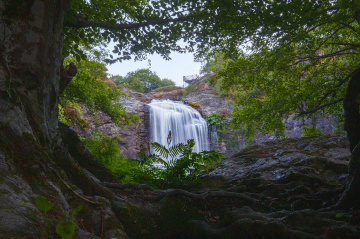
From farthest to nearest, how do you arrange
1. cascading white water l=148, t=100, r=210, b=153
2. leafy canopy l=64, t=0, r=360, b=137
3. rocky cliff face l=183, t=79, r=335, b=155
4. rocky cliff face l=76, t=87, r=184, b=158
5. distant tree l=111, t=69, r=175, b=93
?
distant tree l=111, t=69, r=175, b=93 < cascading white water l=148, t=100, r=210, b=153 < rocky cliff face l=183, t=79, r=335, b=155 < rocky cliff face l=76, t=87, r=184, b=158 < leafy canopy l=64, t=0, r=360, b=137

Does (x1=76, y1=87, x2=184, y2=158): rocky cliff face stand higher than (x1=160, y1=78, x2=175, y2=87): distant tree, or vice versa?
(x1=160, y1=78, x2=175, y2=87): distant tree

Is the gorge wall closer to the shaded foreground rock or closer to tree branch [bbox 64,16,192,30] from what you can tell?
tree branch [bbox 64,16,192,30]

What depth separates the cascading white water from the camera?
67.6ft

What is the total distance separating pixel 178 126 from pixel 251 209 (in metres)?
18.4

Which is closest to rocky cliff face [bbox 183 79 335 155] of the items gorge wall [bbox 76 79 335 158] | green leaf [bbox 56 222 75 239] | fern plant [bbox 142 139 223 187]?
gorge wall [bbox 76 79 335 158]

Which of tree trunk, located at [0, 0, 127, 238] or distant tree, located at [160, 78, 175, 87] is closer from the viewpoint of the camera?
tree trunk, located at [0, 0, 127, 238]

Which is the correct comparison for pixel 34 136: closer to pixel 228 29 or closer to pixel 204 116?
pixel 228 29

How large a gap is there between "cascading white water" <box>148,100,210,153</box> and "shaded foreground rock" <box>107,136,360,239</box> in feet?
51.4

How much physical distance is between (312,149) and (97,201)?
6.66m

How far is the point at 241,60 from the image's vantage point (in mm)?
7590

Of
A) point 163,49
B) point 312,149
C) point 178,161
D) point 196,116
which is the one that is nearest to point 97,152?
point 178,161

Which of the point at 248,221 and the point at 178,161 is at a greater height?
the point at 178,161

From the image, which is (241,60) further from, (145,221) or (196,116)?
(196,116)

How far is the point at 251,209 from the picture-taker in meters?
3.12
